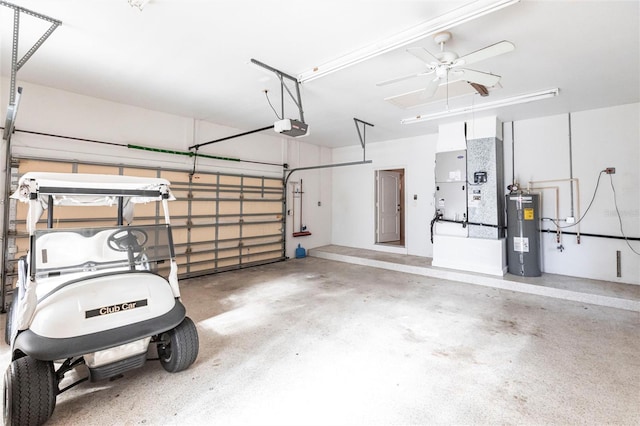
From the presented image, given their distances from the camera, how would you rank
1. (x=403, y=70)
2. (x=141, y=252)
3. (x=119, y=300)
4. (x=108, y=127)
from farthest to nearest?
(x=108, y=127) → (x=403, y=70) → (x=141, y=252) → (x=119, y=300)

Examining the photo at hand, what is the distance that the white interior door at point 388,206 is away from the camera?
26.7 feet

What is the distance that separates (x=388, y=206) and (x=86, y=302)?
7449 mm

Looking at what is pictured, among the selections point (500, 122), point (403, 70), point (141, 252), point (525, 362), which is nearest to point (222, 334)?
point (141, 252)

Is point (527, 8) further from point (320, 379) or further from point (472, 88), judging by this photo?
point (320, 379)

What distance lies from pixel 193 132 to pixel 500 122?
19.6ft

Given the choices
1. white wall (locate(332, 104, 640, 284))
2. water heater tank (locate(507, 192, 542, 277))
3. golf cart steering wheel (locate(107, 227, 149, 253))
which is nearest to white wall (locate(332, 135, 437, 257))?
white wall (locate(332, 104, 640, 284))

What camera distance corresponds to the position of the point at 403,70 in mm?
3609

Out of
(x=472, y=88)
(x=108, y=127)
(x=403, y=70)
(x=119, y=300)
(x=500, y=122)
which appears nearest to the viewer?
(x=119, y=300)

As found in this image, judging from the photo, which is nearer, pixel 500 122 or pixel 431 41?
pixel 431 41

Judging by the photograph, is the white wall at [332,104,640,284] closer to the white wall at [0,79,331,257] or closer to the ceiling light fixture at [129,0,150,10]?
the white wall at [0,79,331,257]

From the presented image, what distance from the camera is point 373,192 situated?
7977mm

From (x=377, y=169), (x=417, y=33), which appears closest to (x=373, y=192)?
(x=377, y=169)

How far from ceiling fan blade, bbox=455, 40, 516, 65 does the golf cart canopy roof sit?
9.38 ft

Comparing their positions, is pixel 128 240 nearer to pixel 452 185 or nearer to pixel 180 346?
pixel 180 346
